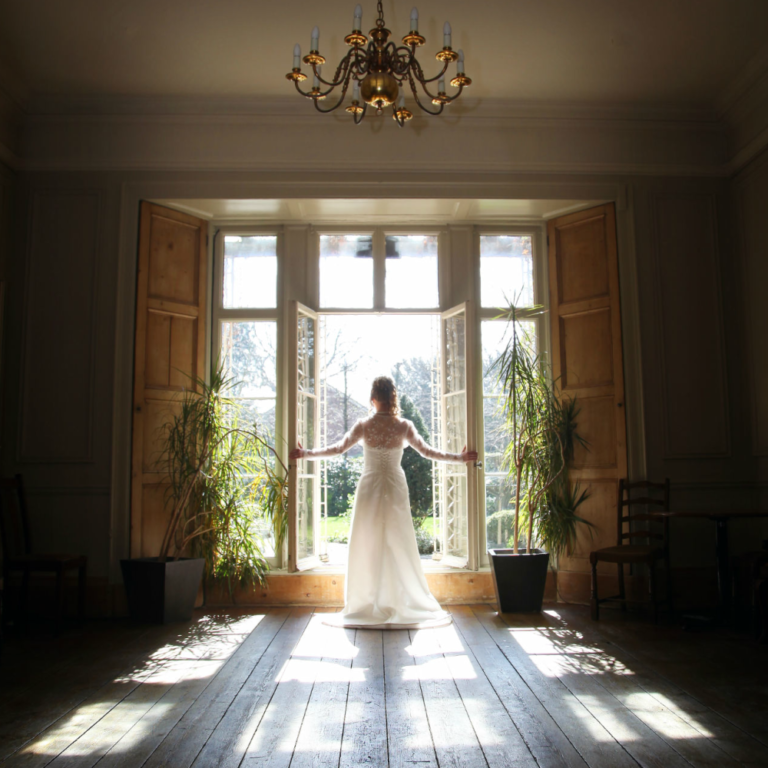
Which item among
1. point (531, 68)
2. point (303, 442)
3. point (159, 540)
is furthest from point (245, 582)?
point (531, 68)

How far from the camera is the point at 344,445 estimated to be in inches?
198

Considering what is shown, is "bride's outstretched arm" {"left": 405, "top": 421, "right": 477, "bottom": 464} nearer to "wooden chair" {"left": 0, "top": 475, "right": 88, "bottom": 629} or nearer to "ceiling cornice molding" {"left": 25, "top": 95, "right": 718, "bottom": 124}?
"wooden chair" {"left": 0, "top": 475, "right": 88, "bottom": 629}

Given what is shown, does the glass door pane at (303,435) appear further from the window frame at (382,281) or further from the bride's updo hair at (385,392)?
the bride's updo hair at (385,392)

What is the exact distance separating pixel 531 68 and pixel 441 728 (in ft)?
14.0

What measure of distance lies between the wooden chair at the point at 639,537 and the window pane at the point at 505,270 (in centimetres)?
179

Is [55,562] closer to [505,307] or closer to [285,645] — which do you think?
[285,645]

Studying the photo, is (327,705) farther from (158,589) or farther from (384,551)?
(158,589)

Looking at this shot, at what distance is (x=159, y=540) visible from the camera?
5.20m

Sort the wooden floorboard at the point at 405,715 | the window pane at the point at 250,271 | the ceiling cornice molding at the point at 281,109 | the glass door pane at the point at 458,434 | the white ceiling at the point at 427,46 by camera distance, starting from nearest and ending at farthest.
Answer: the wooden floorboard at the point at 405,715
the white ceiling at the point at 427,46
the ceiling cornice molding at the point at 281,109
the glass door pane at the point at 458,434
the window pane at the point at 250,271

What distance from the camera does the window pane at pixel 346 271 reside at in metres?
5.95

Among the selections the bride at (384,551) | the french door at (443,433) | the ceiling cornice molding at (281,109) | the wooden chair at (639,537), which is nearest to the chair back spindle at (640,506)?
the wooden chair at (639,537)

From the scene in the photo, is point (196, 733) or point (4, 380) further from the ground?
point (4, 380)

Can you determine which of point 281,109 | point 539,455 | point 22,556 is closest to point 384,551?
point 539,455

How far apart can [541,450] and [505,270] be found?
1.62 meters
